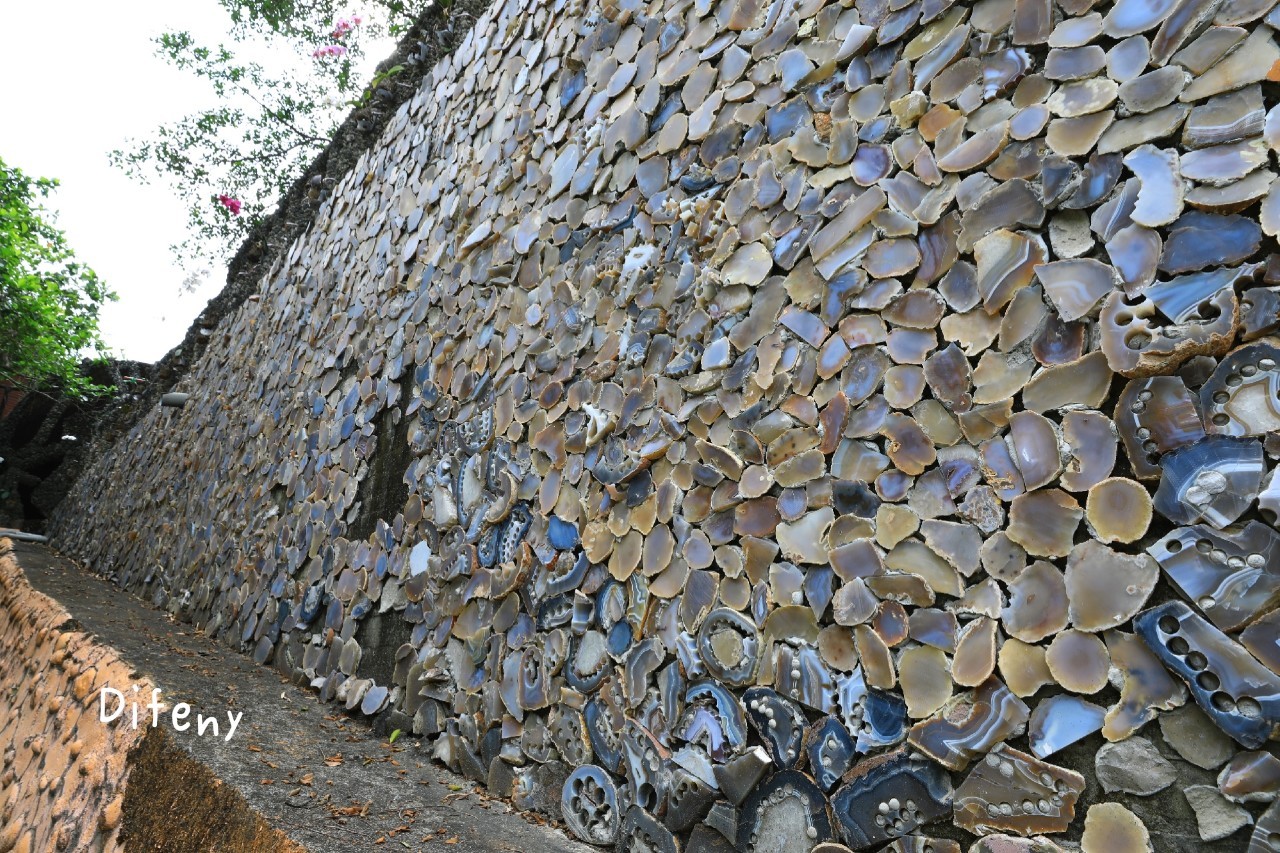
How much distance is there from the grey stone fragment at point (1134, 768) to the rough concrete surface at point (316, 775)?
2.59 feet

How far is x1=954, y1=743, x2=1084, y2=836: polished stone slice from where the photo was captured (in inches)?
32.4

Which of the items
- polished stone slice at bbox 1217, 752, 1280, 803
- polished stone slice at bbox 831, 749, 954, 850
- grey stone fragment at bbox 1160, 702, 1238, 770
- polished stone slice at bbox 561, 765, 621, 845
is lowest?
polished stone slice at bbox 561, 765, 621, 845

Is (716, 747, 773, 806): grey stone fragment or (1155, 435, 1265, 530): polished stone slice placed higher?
(1155, 435, 1265, 530): polished stone slice

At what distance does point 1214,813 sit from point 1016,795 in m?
0.18

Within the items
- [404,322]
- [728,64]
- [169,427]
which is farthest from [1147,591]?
[169,427]

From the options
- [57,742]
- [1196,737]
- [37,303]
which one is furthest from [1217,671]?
[37,303]

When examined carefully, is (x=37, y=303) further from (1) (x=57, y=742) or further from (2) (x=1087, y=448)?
(2) (x=1087, y=448)

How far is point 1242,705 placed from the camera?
73 cm

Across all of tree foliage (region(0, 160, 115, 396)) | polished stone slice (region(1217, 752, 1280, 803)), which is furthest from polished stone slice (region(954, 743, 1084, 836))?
tree foliage (region(0, 160, 115, 396))

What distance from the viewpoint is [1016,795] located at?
852mm

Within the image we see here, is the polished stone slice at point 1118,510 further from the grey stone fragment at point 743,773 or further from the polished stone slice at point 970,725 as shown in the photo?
the grey stone fragment at point 743,773

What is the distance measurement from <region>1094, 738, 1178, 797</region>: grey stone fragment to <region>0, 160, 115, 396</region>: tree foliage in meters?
7.94

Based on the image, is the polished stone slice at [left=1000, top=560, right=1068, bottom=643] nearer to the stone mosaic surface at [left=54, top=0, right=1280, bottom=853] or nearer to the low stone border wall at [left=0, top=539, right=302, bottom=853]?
the stone mosaic surface at [left=54, top=0, right=1280, bottom=853]

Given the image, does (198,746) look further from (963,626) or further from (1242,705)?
(1242,705)
